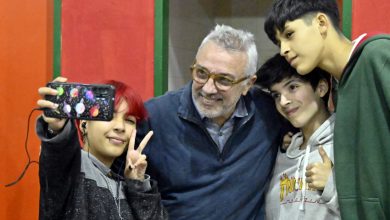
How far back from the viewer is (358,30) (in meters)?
2.06

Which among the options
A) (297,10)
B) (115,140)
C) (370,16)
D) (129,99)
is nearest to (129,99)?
(129,99)

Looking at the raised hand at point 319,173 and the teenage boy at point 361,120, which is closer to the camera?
A: the teenage boy at point 361,120

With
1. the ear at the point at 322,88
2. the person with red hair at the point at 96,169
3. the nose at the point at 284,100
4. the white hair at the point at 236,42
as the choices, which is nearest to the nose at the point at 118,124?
the person with red hair at the point at 96,169

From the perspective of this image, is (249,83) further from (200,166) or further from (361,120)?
(361,120)

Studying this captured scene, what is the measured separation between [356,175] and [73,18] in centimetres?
139

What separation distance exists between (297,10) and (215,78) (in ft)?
1.18

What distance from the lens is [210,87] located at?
1845mm

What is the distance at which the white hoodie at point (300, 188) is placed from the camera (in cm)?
168

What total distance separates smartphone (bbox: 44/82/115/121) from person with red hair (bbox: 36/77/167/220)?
0.07 feet

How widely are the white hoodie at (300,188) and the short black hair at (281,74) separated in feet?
0.46

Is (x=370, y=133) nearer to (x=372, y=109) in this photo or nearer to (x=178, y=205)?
(x=372, y=109)

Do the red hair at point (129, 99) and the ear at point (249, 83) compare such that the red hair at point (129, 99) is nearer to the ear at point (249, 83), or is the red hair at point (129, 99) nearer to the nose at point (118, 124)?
the nose at point (118, 124)

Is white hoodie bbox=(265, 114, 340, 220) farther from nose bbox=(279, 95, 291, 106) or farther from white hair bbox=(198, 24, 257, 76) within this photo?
white hair bbox=(198, 24, 257, 76)

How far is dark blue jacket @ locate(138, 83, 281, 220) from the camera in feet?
6.13
